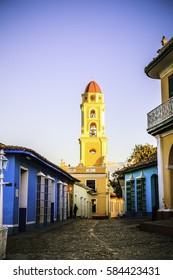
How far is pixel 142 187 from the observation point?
1956 centimetres

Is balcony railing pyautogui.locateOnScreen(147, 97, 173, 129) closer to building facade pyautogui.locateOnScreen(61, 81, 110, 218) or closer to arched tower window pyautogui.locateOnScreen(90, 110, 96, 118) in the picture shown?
building facade pyautogui.locateOnScreen(61, 81, 110, 218)

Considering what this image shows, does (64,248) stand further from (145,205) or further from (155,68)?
(145,205)

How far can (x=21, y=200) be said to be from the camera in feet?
43.7

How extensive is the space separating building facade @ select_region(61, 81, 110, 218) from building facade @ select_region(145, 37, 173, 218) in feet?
92.2

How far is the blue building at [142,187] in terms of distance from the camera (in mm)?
18500

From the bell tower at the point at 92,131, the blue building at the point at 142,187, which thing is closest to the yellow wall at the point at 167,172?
the blue building at the point at 142,187

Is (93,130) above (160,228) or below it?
above

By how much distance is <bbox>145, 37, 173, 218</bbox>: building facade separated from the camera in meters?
12.7

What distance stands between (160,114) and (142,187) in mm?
7269

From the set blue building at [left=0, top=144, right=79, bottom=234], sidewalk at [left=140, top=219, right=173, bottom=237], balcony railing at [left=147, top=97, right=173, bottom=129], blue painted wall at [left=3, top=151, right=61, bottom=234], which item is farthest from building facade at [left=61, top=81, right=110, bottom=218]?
sidewalk at [left=140, top=219, right=173, bottom=237]

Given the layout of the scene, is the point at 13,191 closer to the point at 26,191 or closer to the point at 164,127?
the point at 26,191

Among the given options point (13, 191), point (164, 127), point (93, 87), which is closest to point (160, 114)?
point (164, 127)
